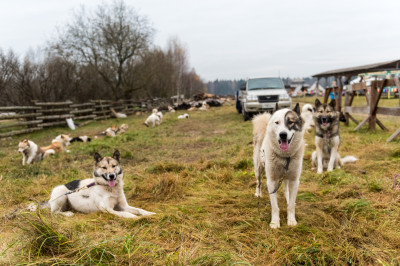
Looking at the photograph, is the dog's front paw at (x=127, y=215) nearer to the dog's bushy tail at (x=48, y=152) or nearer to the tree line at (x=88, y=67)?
the dog's bushy tail at (x=48, y=152)

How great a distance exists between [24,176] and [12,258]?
4463 mm

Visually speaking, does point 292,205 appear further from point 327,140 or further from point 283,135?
point 327,140

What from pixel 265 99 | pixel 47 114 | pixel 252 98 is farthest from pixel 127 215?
pixel 47 114

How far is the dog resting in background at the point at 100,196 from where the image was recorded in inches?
146

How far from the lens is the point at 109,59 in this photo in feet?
78.3

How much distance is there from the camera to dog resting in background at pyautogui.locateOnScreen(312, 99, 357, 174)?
5445 mm

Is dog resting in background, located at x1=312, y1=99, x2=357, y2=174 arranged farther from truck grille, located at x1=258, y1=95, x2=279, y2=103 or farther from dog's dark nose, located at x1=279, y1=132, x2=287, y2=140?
truck grille, located at x1=258, y1=95, x2=279, y2=103

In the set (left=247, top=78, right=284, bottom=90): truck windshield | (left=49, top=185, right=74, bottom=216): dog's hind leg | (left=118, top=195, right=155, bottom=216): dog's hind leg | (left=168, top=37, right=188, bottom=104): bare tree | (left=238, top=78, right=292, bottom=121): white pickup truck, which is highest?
(left=168, top=37, right=188, bottom=104): bare tree

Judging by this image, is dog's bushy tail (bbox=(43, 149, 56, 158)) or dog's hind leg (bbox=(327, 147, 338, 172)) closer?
dog's hind leg (bbox=(327, 147, 338, 172))

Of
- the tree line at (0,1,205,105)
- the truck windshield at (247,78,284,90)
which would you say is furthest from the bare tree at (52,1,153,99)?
the truck windshield at (247,78,284,90)

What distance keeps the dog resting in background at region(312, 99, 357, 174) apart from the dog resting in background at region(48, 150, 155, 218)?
13.3 ft

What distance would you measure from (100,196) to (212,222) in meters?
1.80

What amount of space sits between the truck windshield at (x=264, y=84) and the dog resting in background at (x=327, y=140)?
9.54 meters

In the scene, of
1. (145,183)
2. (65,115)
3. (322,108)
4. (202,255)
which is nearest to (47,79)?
(65,115)
